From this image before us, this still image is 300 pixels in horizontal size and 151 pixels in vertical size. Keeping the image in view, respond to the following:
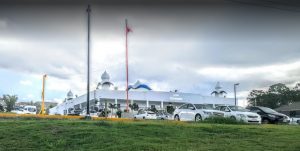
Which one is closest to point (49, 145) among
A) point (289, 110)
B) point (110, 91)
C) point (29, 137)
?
point (29, 137)

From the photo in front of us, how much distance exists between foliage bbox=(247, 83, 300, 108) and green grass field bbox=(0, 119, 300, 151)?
237 feet

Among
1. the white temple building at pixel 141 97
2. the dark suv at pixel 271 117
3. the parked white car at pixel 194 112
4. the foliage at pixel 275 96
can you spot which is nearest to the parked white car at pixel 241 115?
the parked white car at pixel 194 112

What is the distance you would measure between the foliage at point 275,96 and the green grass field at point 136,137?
72.4 m

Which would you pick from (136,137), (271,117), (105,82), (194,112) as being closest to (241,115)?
(194,112)

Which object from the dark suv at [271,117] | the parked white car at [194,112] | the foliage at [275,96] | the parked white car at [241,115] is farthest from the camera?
the foliage at [275,96]

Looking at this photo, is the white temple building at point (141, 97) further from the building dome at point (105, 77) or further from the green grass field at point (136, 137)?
the green grass field at point (136, 137)

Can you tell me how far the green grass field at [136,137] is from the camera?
10961mm

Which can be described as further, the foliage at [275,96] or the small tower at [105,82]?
the foliage at [275,96]

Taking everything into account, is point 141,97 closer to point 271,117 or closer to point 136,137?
point 271,117

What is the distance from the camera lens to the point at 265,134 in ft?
45.5

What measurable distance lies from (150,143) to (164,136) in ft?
4.35

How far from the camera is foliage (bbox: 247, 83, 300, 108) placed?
8412 cm

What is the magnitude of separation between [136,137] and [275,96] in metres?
77.6

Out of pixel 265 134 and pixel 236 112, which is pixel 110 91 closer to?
pixel 236 112
